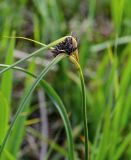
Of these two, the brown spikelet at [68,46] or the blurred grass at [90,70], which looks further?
the blurred grass at [90,70]

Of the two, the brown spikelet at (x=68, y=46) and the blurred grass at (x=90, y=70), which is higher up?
the blurred grass at (x=90, y=70)

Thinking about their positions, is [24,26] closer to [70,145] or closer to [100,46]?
[100,46]

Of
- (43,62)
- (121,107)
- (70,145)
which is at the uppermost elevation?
(43,62)

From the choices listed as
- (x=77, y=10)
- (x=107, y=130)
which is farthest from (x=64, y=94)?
(x=77, y=10)

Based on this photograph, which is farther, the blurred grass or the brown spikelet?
the blurred grass

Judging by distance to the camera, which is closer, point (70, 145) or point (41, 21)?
point (70, 145)

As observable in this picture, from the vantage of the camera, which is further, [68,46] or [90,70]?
[90,70]

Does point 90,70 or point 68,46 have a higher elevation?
point 90,70

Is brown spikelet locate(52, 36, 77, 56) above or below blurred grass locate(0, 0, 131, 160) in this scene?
below
